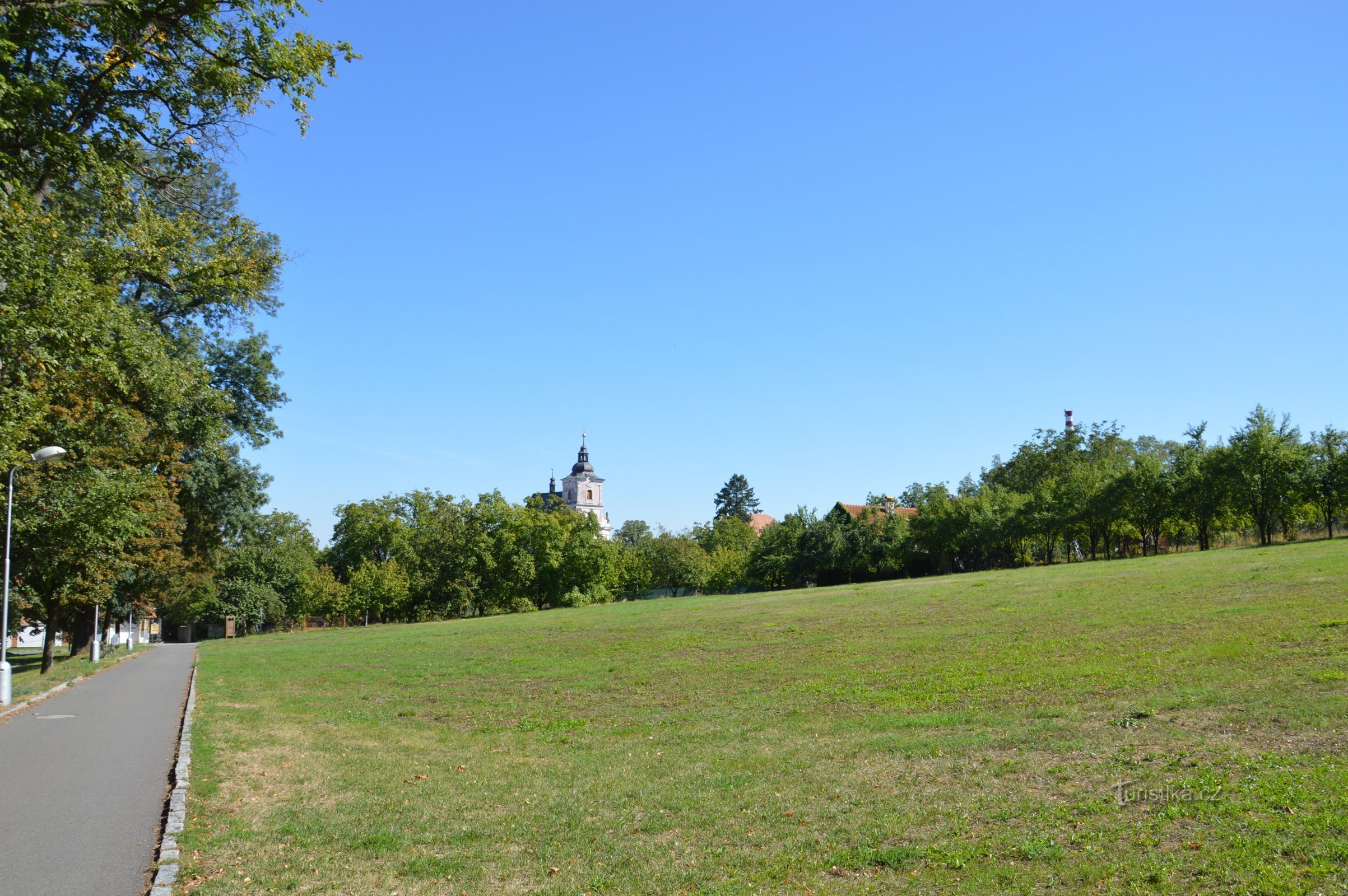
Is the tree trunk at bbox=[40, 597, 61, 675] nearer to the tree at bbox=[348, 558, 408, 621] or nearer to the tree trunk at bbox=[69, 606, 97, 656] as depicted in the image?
the tree trunk at bbox=[69, 606, 97, 656]

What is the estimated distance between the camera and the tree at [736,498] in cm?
14012

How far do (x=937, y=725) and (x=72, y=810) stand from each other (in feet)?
35.6

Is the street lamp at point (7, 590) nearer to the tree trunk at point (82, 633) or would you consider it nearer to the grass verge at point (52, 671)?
the grass verge at point (52, 671)

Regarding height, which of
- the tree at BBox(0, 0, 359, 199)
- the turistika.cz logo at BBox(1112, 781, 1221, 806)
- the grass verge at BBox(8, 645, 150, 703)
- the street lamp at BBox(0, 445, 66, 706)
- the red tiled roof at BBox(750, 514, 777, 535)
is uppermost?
the tree at BBox(0, 0, 359, 199)

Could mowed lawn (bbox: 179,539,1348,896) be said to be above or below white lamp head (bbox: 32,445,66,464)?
below

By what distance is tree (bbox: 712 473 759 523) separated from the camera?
460ft

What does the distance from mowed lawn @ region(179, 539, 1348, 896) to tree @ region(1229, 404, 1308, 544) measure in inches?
1337

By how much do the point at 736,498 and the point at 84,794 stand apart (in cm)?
13135

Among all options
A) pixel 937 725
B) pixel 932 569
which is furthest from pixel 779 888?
pixel 932 569

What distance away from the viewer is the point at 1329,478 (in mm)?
48906

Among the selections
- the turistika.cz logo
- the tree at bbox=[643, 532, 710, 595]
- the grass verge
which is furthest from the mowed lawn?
the tree at bbox=[643, 532, 710, 595]

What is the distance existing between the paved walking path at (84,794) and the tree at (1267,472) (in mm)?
55253

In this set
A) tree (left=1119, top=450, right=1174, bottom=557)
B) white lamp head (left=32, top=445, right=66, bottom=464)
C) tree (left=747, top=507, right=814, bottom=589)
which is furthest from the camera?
tree (left=747, top=507, right=814, bottom=589)

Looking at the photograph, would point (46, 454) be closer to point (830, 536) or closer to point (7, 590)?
point (7, 590)
